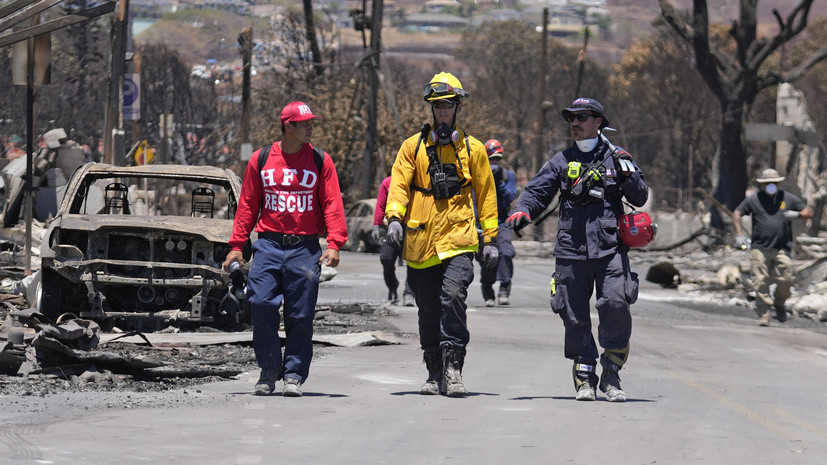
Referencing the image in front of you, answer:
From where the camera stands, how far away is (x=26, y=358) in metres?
10.5

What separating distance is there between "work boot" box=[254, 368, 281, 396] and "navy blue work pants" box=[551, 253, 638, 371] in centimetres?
188

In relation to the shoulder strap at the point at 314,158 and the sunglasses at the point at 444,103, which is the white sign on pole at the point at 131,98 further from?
the sunglasses at the point at 444,103

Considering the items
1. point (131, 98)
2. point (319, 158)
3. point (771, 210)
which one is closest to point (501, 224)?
point (771, 210)

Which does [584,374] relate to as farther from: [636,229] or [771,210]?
[771,210]

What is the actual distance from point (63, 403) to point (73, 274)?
14.1 feet

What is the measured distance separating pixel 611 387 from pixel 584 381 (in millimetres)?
187

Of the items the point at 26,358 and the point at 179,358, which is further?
the point at 179,358

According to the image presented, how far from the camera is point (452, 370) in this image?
32.7ft

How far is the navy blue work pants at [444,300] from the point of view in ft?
32.3

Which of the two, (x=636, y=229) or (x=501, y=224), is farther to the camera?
(x=501, y=224)

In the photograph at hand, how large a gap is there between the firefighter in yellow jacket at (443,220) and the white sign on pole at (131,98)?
20.1 m

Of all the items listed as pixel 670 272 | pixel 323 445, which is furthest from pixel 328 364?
pixel 670 272

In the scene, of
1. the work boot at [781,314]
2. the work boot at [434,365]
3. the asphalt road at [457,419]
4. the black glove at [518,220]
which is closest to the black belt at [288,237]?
the asphalt road at [457,419]

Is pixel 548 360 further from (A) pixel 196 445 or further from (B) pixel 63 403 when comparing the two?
(A) pixel 196 445
